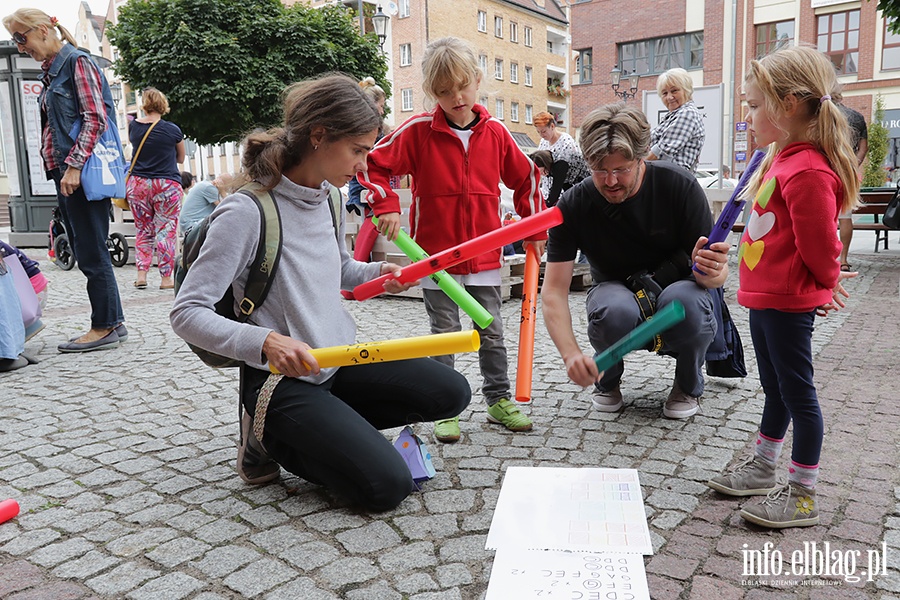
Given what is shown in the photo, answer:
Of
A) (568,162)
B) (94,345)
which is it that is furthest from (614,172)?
(568,162)

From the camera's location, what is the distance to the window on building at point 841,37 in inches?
986

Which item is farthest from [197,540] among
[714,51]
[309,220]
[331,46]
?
[714,51]

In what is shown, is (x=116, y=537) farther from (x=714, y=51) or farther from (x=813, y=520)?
(x=714, y=51)

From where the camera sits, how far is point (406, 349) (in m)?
1.90

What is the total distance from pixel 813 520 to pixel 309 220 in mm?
1789

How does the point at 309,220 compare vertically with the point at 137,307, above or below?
above

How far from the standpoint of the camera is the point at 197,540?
221 cm

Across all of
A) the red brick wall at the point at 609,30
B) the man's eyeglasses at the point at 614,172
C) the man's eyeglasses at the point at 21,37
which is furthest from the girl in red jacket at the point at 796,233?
the red brick wall at the point at 609,30

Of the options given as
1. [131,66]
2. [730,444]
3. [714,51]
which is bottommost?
[730,444]

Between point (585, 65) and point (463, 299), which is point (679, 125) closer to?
point (463, 299)

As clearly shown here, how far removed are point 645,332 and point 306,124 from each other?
4.04 ft

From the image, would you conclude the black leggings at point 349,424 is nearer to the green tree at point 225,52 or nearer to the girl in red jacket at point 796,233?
the girl in red jacket at point 796,233

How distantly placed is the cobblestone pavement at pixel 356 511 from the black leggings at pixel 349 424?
0.35ft

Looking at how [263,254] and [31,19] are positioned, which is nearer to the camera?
[263,254]
